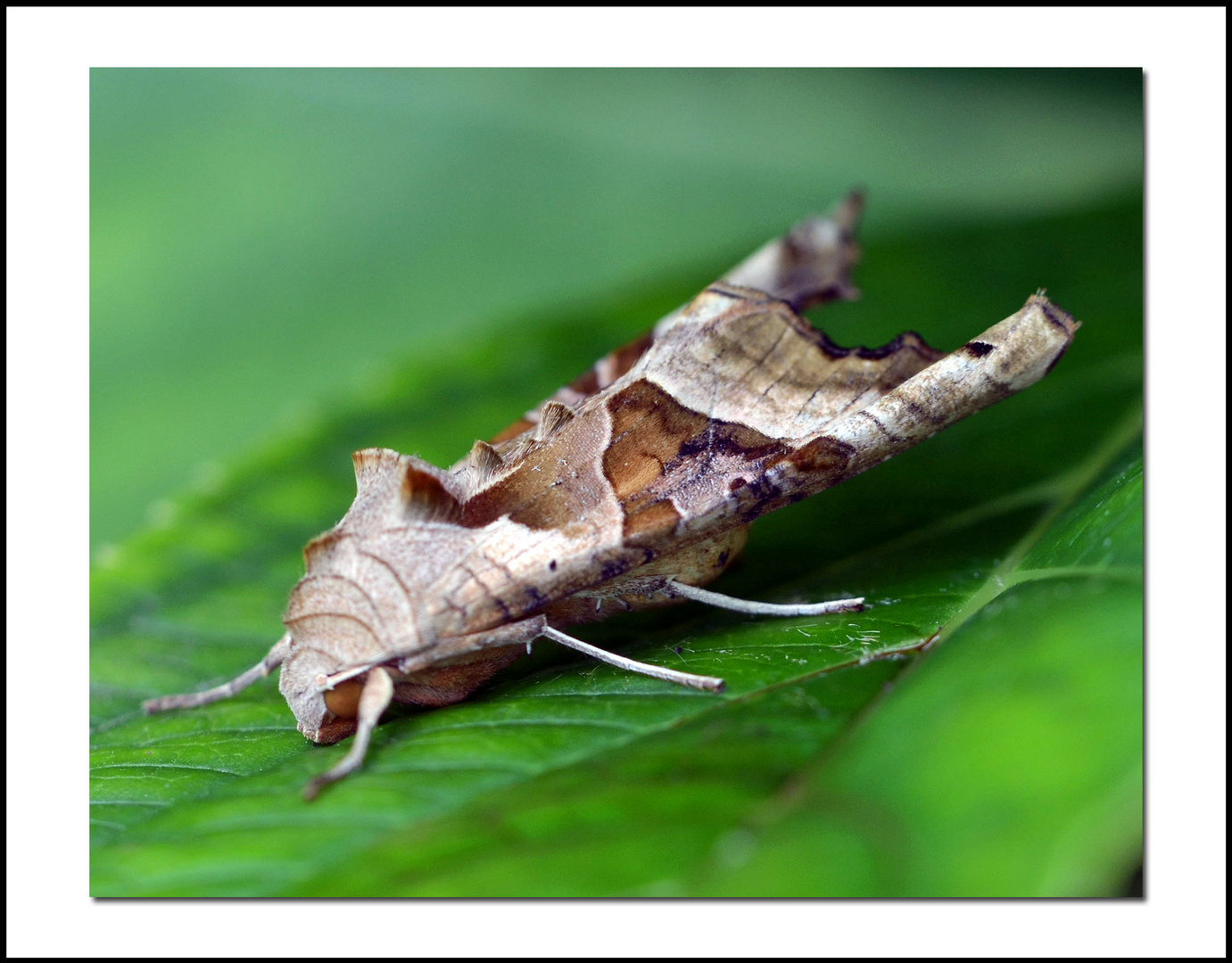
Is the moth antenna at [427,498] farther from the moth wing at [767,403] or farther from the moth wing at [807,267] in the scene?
the moth wing at [807,267]

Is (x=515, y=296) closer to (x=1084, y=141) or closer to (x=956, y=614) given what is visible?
(x=1084, y=141)

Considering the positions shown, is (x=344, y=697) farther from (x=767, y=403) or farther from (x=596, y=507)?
(x=767, y=403)

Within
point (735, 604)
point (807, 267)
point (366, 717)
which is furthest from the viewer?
point (807, 267)

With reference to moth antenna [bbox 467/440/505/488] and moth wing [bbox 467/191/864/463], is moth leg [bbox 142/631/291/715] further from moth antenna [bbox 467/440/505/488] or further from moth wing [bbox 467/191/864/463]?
moth wing [bbox 467/191/864/463]

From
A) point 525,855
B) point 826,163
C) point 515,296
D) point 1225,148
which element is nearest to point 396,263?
point 515,296

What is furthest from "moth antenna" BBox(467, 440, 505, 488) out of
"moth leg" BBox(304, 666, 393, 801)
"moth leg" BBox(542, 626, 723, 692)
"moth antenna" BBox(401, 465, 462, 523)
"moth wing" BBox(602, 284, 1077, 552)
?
"moth leg" BBox(304, 666, 393, 801)

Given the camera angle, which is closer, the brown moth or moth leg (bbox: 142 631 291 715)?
the brown moth

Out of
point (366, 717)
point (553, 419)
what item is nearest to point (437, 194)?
point (553, 419)
